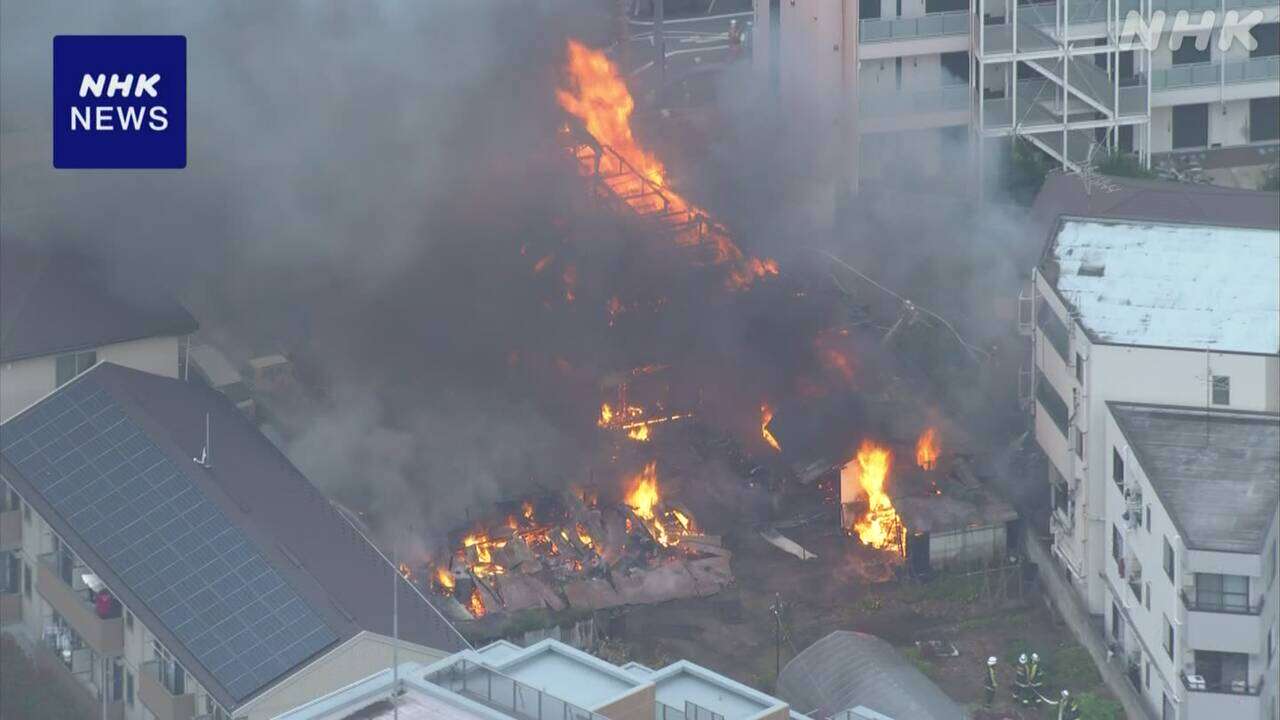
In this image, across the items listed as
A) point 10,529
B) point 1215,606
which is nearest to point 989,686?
point 1215,606

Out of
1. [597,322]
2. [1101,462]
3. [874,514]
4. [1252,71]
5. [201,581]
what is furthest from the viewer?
[1252,71]

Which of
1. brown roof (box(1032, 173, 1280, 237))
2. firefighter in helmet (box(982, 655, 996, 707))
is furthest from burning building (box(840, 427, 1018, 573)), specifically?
brown roof (box(1032, 173, 1280, 237))

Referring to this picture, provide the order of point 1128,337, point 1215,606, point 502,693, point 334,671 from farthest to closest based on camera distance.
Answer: point 1128,337, point 1215,606, point 334,671, point 502,693

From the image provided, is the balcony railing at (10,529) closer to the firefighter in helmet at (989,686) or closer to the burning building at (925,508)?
the burning building at (925,508)

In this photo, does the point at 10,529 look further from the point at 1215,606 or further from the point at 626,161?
the point at 1215,606

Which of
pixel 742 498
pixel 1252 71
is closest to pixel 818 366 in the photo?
pixel 742 498

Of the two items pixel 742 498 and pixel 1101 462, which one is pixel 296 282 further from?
pixel 1101 462
